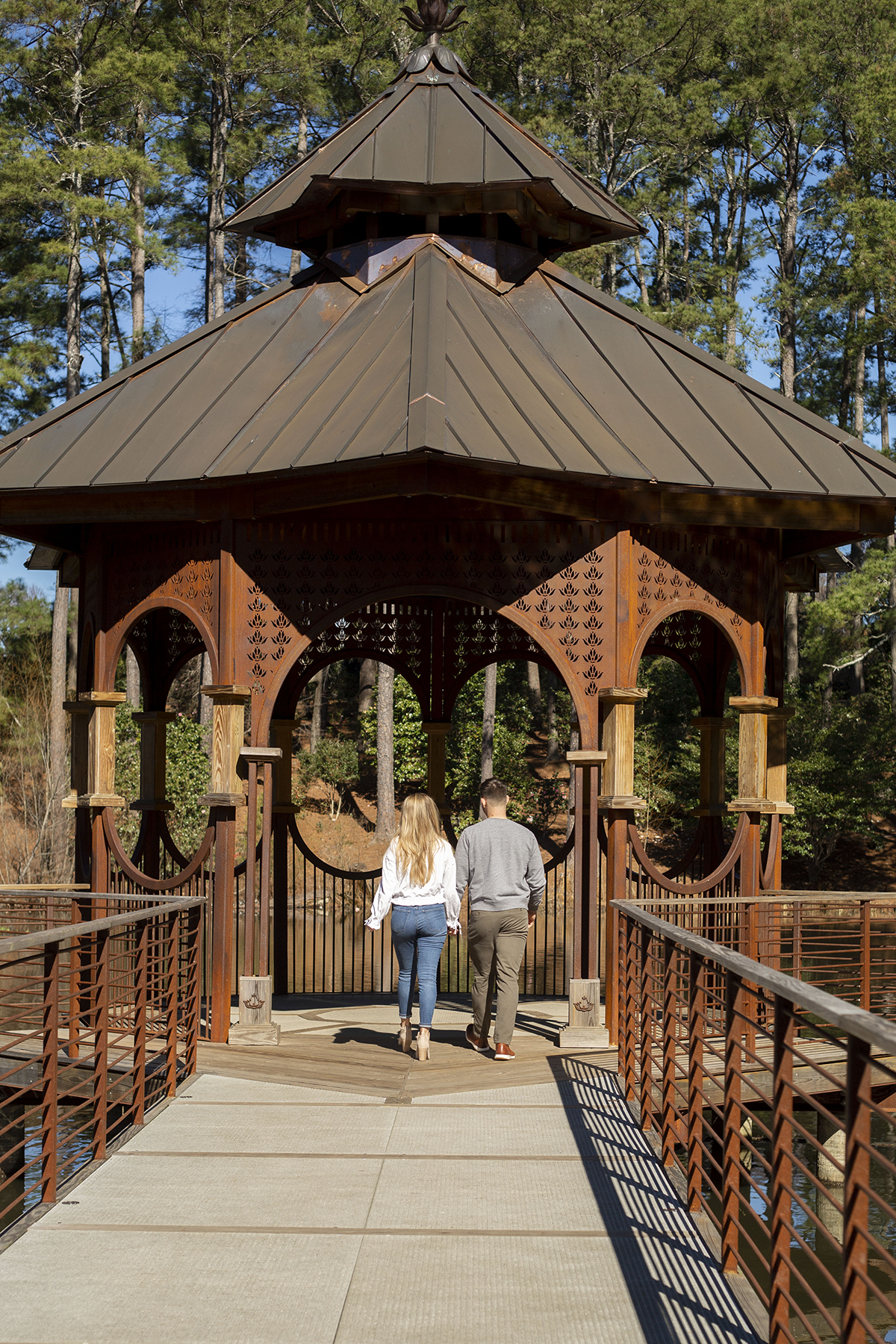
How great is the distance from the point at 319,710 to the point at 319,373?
86.3 feet

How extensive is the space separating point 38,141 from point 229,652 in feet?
74.6

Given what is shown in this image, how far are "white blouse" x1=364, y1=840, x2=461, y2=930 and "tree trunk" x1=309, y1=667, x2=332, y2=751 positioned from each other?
25.0 metres

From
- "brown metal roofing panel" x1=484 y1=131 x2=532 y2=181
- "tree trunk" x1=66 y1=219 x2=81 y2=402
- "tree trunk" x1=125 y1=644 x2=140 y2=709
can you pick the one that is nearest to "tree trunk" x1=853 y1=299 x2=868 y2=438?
"tree trunk" x1=66 y1=219 x2=81 y2=402

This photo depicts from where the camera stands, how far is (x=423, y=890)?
25.3 feet

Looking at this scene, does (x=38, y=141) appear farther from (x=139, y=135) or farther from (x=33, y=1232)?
(x=33, y=1232)

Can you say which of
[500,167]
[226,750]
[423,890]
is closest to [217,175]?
[500,167]

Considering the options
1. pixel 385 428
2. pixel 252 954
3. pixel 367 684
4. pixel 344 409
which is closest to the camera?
pixel 385 428

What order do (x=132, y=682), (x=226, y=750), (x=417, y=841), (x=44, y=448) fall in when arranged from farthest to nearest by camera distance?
(x=132, y=682)
(x=44, y=448)
(x=226, y=750)
(x=417, y=841)

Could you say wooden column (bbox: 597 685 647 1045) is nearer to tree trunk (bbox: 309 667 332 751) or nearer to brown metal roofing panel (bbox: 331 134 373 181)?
brown metal roofing panel (bbox: 331 134 373 181)

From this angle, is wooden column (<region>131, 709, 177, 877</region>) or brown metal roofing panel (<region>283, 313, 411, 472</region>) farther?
wooden column (<region>131, 709, 177, 877</region>)

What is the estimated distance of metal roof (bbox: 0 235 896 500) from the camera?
8.38 metres

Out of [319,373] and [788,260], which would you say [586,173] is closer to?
[788,260]

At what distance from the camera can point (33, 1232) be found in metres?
4.71

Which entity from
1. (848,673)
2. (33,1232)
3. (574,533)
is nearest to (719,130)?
(848,673)
